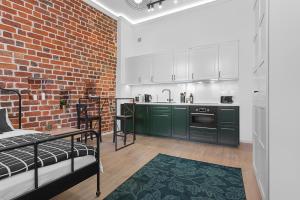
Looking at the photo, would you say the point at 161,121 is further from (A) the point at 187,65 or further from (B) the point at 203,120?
(A) the point at 187,65

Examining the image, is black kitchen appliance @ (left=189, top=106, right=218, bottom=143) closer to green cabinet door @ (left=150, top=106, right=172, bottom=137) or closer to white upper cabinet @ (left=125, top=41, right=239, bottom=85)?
green cabinet door @ (left=150, top=106, right=172, bottom=137)

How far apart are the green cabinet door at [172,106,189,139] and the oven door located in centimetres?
16

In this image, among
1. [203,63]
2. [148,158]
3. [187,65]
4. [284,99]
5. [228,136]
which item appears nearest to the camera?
[284,99]

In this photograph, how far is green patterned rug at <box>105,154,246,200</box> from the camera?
5.87 feet

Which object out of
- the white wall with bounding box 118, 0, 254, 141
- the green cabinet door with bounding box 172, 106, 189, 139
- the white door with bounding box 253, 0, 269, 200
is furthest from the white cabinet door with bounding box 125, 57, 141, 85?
the white door with bounding box 253, 0, 269, 200

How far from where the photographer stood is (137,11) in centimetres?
456

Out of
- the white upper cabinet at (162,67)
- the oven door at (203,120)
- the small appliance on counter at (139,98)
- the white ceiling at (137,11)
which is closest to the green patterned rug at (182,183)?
the oven door at (203,120)

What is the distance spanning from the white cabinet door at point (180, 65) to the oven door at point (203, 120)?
1016mm

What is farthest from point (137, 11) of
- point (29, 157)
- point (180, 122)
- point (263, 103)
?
point (29, 157)

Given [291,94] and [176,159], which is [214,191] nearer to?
[176,159]

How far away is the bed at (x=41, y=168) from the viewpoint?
1046 millimetres

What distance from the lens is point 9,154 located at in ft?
4.12

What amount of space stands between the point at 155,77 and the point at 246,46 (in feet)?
7.79

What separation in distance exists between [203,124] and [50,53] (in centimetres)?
360
